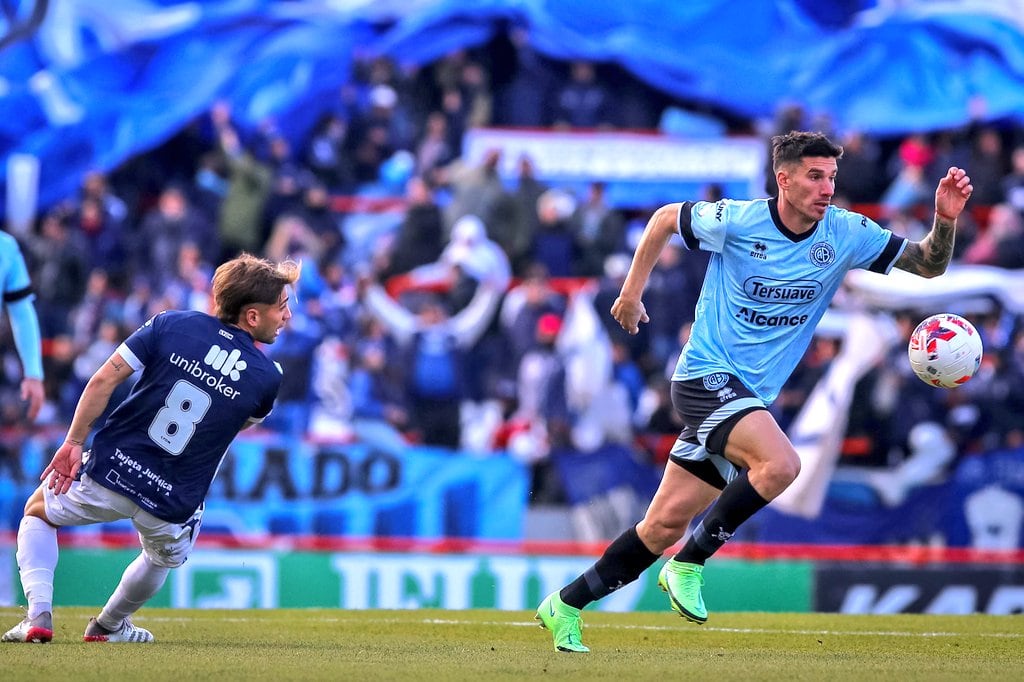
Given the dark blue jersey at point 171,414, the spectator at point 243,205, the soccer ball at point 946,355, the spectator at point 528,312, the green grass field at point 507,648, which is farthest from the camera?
the spectator at point 243,205

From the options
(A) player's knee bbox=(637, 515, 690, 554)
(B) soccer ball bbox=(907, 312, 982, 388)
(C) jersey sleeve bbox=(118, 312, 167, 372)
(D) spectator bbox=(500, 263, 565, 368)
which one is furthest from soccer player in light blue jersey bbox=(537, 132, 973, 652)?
(D) spectator bbox=(500, 263, 565, 368)

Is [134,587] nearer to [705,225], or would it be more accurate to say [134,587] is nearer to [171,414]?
[171,414]

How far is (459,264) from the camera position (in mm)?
18109

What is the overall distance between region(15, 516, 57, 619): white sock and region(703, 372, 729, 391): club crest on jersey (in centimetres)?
315

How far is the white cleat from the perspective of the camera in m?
7.53

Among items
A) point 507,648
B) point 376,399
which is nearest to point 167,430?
point 507,648

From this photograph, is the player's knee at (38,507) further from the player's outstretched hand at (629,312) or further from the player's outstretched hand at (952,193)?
the player's outstretched hand at (952,193)

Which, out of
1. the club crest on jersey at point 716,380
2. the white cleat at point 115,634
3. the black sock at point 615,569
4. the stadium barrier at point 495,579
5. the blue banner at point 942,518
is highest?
the club crest on jersey at point 716,380

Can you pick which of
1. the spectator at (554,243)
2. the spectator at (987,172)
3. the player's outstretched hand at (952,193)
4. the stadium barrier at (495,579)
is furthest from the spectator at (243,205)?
the player's outstretched hand at (952,193)

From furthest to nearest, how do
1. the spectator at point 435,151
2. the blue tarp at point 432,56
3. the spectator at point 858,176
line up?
1. the blue tarp at point 432,56
2. the spectator at point 435,151
3. the spectator at point 858,176

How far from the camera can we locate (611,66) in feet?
69.3

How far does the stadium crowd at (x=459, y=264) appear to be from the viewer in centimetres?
1666

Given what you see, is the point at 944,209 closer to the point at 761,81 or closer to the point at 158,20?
the point at 761,81

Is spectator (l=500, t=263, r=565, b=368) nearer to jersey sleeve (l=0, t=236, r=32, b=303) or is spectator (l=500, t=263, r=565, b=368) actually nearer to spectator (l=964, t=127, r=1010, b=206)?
spectator (l=964, t=127, r=1010, b=206)
